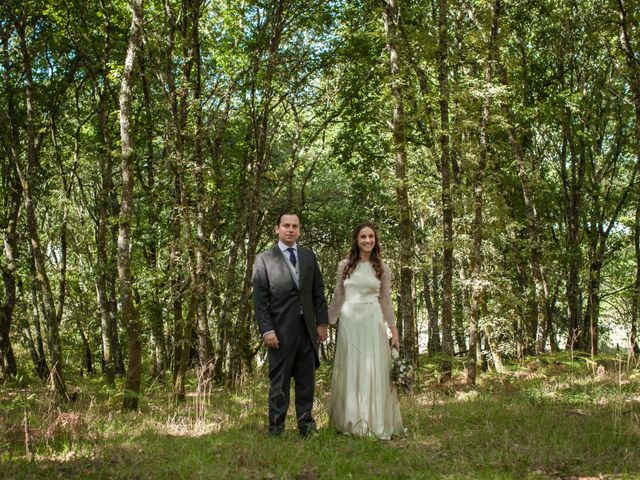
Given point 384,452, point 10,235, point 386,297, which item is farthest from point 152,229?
point 384,452

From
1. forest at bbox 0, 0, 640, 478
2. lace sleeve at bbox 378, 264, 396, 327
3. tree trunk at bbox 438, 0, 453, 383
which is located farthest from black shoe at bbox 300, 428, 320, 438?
tree trunk at bbox 438, 0, 453, 383

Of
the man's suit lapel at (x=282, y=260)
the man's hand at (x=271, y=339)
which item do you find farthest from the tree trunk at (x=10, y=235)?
the man's hand at (x=271, y=339)

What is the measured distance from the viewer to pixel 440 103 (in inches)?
424

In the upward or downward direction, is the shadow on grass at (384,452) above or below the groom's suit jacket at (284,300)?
below

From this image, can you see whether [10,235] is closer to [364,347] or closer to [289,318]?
[289,318]

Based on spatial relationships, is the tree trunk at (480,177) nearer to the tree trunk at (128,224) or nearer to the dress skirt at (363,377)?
the dress skirt at (363,377)

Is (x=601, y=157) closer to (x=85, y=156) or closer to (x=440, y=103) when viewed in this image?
(x=440, y=103)

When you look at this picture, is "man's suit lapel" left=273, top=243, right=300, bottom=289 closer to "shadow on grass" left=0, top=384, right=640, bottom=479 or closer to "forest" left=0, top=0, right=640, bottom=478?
"shadow on grass" left=0, top=384, right=640, bottom=479

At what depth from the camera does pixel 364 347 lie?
6656 millimetres

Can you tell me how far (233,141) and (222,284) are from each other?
15.4 feet

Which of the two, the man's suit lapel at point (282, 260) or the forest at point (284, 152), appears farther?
the forest at point (284, 152)

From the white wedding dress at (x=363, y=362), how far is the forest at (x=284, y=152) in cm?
188

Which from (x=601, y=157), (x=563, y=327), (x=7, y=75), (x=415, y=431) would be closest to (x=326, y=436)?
(x=415, y=431)

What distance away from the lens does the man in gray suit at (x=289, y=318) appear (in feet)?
20.7
